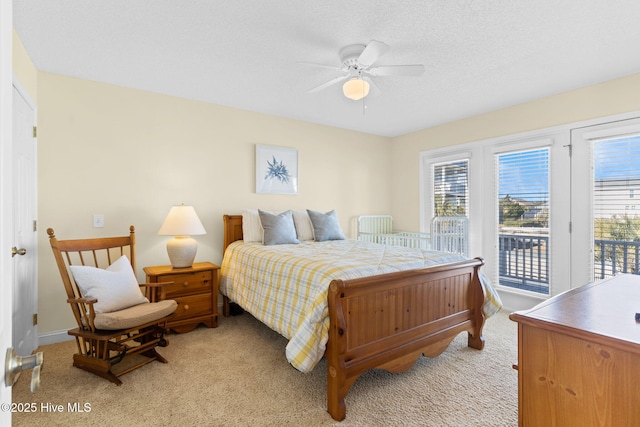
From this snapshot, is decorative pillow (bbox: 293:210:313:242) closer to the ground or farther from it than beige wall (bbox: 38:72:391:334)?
closer to the ground

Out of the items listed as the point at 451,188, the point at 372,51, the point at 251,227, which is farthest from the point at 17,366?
the point at 451,188

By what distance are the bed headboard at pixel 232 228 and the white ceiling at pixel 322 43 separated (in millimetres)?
1374

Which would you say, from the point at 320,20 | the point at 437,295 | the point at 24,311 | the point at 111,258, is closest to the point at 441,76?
the point at 320,20

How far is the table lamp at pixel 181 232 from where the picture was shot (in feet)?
9.97

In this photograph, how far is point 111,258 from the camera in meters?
3.07

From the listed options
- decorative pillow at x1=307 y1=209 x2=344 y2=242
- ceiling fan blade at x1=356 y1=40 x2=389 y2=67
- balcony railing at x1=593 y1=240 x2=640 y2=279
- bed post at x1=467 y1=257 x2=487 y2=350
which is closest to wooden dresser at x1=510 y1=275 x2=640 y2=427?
bed post at x1=467 y1=257 x2=487 y2=350

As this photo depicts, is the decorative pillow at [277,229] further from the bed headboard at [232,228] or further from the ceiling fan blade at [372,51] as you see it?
the ceiling fan blade at [372,51]

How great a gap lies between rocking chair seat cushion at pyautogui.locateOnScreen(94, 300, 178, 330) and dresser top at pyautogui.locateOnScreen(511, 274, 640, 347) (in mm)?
2281

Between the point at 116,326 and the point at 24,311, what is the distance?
1027 mm

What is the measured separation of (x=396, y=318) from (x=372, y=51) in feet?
5.91

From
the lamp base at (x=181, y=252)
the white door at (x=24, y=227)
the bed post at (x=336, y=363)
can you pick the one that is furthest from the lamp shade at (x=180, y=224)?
the bed post at (x=336, y=363)

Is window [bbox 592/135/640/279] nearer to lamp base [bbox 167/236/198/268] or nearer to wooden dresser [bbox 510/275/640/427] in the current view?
wooden dresser [bbox 510/275/640/427]

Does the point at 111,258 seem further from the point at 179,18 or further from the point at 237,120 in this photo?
the point at 179,18

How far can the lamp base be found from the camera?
3.09 m
